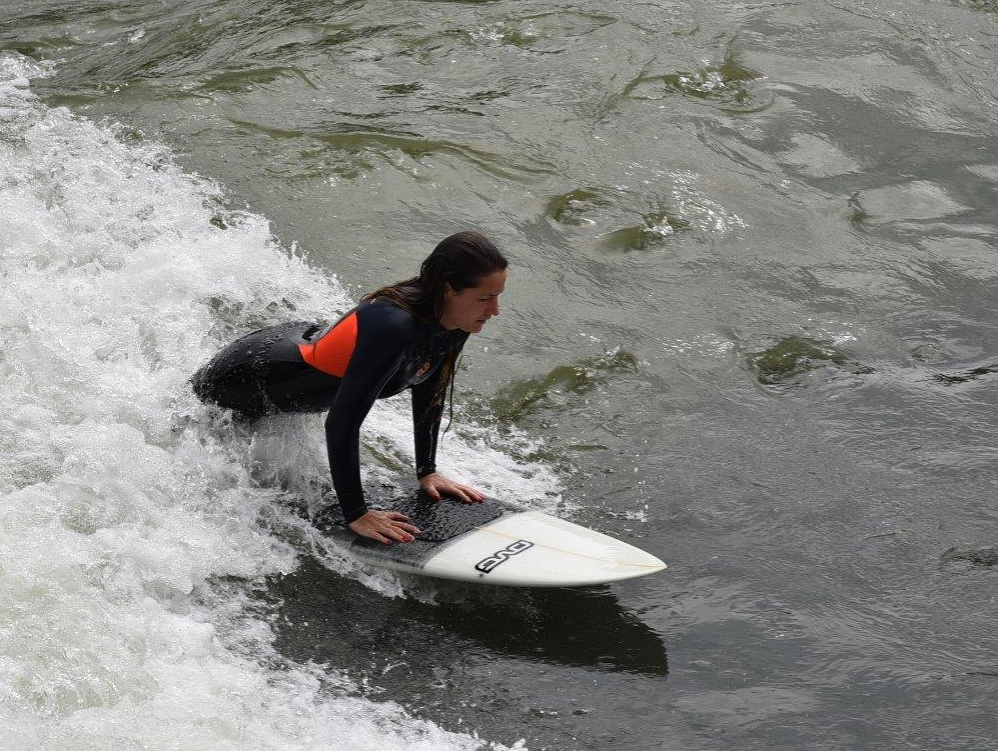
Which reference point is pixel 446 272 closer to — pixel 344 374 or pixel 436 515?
pixel 344 374

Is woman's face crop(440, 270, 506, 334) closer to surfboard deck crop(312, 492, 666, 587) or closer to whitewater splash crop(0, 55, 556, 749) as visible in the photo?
surfboard deck crop(312, 492, 666, 587)

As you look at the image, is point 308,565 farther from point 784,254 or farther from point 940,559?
point 784,254

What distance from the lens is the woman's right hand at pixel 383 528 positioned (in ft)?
14.6

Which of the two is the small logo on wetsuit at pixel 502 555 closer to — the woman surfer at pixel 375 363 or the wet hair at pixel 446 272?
the woman surfer at pixel 375 363

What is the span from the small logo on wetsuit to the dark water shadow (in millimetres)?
172

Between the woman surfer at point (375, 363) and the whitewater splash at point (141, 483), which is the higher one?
the woman surfer at point (375, 363)

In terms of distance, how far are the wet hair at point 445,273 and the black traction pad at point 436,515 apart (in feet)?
3.37

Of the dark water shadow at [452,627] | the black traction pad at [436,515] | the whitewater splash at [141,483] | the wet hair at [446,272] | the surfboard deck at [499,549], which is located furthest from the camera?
the black traction pad at [436,515]

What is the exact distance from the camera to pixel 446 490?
488 cm

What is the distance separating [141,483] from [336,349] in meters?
1.13

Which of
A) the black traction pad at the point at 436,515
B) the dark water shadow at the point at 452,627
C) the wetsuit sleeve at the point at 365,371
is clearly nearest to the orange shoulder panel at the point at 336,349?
the wetsuit sleeve at the point at 365,371

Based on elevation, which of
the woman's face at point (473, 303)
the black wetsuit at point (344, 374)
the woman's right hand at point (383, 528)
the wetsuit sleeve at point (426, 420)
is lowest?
the woman's right hand at point (383, 528)

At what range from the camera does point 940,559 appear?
468 centimetres

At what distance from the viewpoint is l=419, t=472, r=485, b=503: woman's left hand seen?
4855 millimetres
